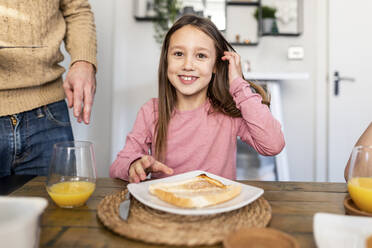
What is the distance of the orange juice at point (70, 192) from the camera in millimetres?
738

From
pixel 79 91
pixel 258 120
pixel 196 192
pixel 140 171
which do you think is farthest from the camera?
pixel 258 120

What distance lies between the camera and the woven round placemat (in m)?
0.58

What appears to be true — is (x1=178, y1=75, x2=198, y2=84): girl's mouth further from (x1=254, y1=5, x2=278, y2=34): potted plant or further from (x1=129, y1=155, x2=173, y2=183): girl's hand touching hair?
(x1=254, y1=5, x2=278, y2=34): potted plant

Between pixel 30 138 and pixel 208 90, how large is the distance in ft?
2.51

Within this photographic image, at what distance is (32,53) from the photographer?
3.88 ft

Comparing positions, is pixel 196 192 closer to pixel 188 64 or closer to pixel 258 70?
pixel 188 64

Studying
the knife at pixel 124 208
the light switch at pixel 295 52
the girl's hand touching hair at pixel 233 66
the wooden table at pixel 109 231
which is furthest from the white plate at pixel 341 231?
the light switch at pixel 295 52

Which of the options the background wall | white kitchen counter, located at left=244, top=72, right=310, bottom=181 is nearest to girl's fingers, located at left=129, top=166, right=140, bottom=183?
white kitchen counter, located at left=244, top=72, right=310, bottom=181

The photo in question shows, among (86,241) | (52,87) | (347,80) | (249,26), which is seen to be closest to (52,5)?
(52,87)

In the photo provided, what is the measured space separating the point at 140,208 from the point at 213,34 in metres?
0.91

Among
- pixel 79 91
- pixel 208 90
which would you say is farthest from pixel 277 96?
pixel 79 91

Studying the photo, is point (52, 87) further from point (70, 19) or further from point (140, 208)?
point (140, 208)

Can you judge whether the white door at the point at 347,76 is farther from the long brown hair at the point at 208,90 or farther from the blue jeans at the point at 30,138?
the blue jeans at the point at 30,138

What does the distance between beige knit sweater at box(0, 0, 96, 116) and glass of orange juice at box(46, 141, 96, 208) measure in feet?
1.68
